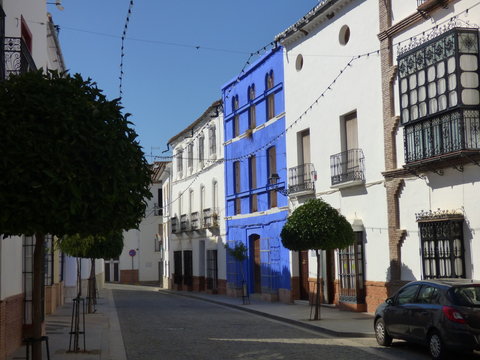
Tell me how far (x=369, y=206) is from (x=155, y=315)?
Result: 27.9 feet

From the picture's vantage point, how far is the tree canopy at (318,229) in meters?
20.0

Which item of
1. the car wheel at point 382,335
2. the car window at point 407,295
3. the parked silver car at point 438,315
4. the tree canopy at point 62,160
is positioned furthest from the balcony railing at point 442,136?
the tree canopy at point 62,160

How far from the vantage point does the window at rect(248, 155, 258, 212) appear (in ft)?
107

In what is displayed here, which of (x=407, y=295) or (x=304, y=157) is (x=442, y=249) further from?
(x=304, y=157)

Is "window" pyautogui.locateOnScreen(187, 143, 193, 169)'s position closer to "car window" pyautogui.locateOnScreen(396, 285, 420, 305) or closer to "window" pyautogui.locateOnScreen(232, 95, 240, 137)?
"window" pyautogui.locateOnScreen(232, 95, 240, 137)

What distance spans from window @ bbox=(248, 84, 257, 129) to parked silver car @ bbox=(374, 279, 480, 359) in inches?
746

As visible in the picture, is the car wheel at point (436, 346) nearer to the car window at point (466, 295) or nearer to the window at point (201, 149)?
the car window at point (466, 295)

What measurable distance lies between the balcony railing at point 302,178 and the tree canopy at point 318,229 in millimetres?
4771

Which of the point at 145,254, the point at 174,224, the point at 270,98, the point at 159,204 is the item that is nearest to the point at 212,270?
the point at 174,224

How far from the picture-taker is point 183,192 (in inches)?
1837

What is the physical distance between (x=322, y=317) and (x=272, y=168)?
34.0 ft

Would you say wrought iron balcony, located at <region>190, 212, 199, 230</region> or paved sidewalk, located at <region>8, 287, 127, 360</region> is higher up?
wrought iron balcony, located at <region>190, 212, 199, 230</region>

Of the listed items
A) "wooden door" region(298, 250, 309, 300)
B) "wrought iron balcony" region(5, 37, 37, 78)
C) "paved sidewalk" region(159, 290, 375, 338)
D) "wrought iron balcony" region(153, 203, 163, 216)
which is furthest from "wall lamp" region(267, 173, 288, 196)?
"wrought iron balcony" region(153, 203, 163, 216)

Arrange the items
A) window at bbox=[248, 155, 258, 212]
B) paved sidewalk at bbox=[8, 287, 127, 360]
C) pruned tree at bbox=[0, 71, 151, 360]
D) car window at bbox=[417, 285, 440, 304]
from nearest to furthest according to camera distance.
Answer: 1. pruned tree at bbox=[0, 71, 151, 360]
2. car window at bbox=[417, 285, 440, 304]
3. paved sidewalk at bbox=[8, 287, 127, 360]
4. window at bbox=[248, 155, 258, 212]
